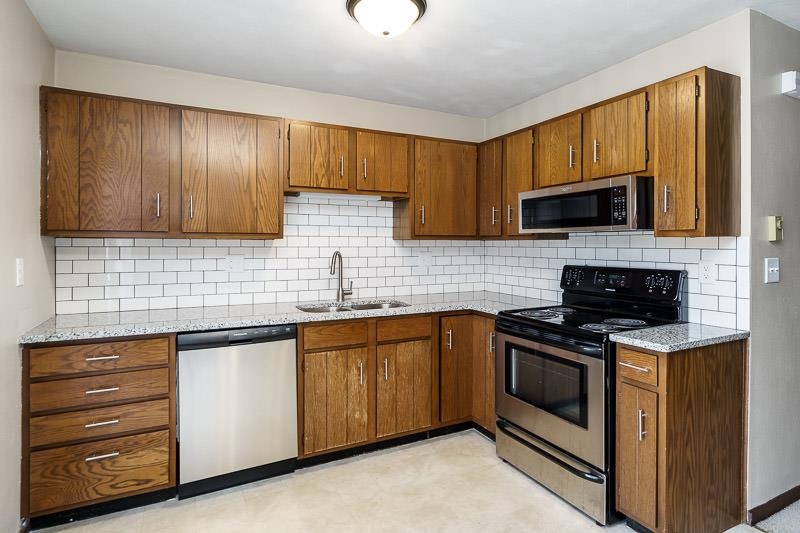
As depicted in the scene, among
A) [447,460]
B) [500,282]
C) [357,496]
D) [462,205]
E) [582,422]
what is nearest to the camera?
[582,422]

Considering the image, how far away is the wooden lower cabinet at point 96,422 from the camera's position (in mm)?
2240

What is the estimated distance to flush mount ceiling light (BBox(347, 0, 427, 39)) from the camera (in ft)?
6.63

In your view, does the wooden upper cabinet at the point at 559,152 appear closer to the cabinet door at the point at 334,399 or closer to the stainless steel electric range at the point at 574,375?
the stainless steel electric range at the point at 574,375

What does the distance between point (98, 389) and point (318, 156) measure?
1.92m

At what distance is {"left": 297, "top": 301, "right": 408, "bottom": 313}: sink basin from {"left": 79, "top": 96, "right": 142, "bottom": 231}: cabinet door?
3.97ft

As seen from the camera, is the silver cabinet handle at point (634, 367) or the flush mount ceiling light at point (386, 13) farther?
the silver cabinet handle at point (634, 367)

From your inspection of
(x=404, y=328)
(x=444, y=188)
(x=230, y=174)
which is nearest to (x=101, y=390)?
(x=230, y=174)

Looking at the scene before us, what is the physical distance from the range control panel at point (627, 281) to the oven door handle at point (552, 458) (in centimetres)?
106

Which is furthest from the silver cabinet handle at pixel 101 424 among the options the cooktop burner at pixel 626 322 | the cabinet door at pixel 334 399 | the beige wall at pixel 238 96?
the cooktop burner at pixel 626 322

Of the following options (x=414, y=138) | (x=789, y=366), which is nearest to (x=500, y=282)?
(x=414, y=138)

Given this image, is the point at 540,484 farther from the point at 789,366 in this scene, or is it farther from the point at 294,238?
the point at 294,238

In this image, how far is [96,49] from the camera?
2.71 m

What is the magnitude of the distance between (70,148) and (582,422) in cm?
319

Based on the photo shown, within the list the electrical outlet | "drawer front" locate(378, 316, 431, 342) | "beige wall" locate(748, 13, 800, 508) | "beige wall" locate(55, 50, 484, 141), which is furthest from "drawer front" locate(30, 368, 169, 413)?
"beige wall" locate(748, 13, 800, 508)
